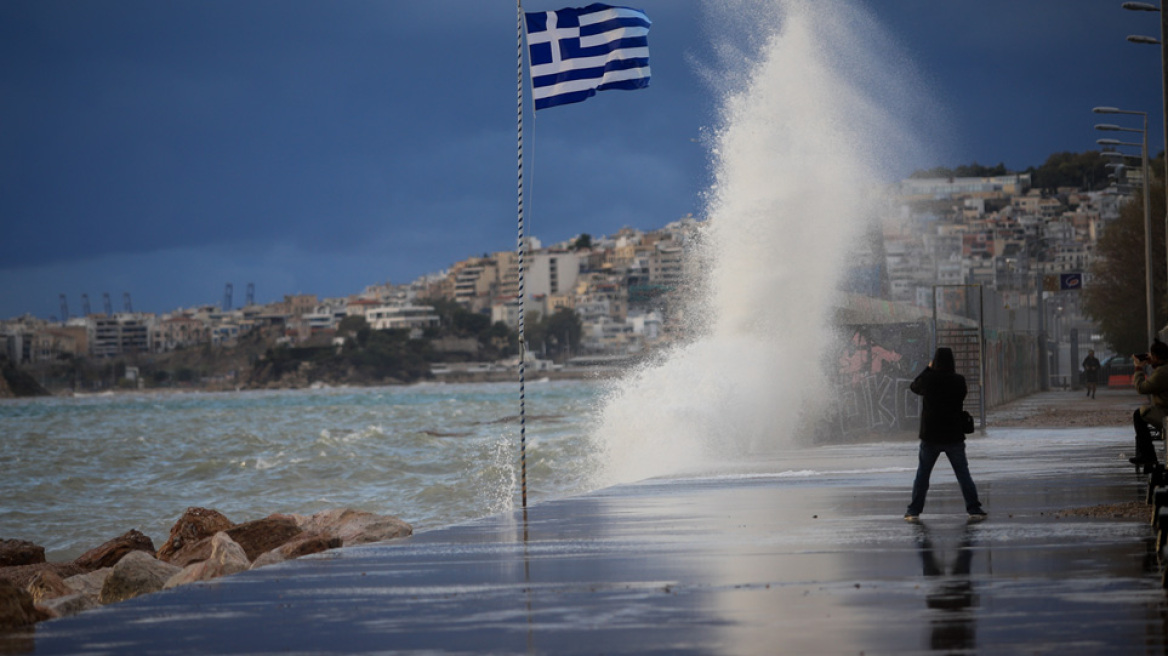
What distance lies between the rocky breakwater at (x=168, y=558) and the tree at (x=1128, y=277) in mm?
48289

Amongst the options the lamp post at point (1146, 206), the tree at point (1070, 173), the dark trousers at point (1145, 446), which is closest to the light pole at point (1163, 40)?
the lamp post at point (1146, 206)

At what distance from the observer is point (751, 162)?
1409 inches

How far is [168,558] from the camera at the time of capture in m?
18.1

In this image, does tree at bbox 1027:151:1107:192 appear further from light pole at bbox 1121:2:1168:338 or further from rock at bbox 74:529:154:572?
rock at bbox 74:529:154:572

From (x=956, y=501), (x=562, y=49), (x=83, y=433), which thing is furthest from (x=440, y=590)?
(x=83, y=433)

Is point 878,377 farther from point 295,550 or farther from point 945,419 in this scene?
point 295,550

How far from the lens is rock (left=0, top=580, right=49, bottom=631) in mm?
9023

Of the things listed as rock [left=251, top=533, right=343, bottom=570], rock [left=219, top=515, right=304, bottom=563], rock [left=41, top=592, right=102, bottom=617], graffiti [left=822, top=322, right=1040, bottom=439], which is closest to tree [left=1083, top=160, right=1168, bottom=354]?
graffiti [left=822, top=322, right=1040, bottom=439]

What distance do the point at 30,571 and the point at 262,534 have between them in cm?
263

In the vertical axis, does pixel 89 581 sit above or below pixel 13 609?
below

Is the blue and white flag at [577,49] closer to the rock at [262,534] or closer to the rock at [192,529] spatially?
the rock at [262,534]

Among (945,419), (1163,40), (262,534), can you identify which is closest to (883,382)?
(1163,40)

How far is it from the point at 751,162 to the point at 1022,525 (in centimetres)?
2369

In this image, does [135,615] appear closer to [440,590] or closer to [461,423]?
[440,590]
